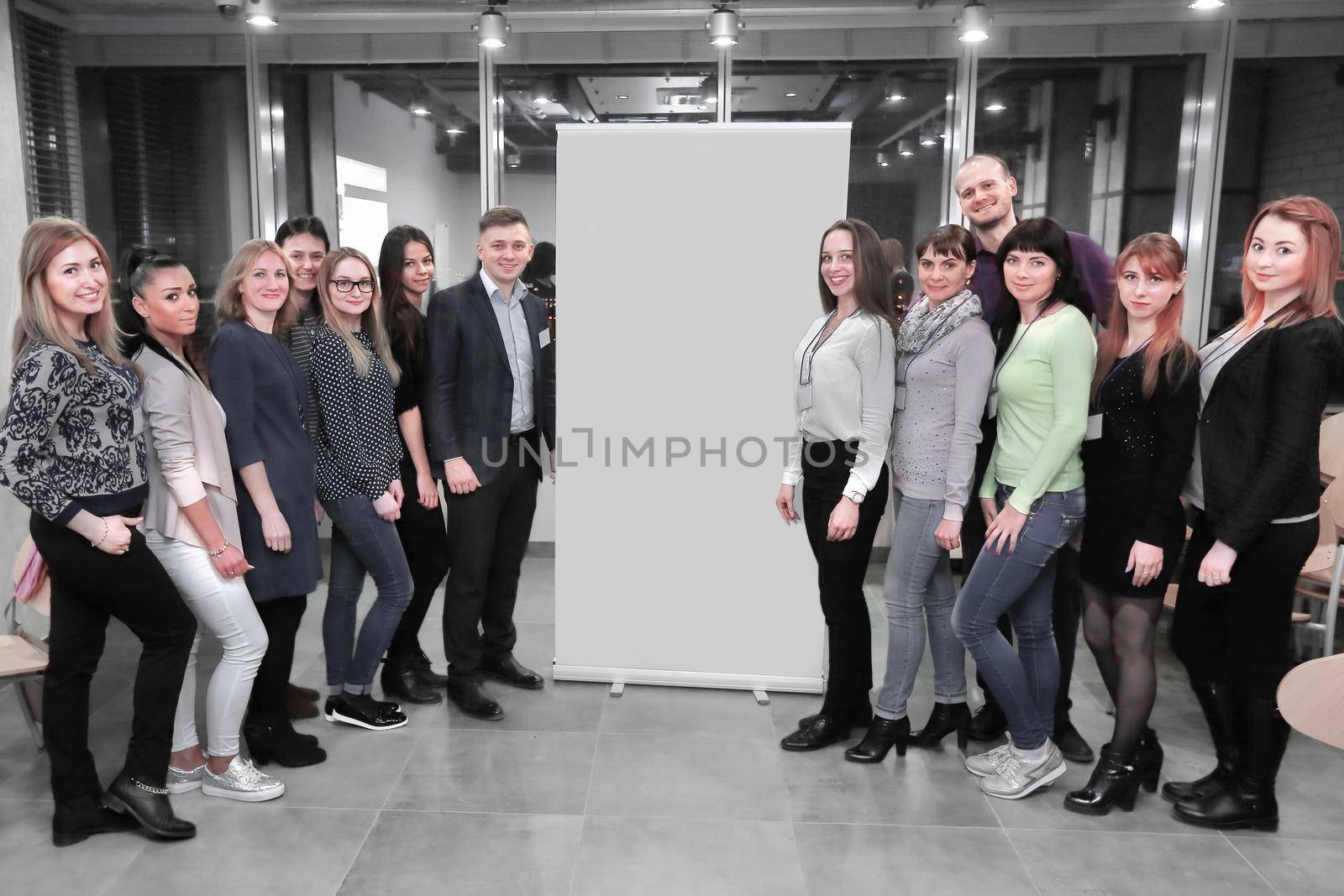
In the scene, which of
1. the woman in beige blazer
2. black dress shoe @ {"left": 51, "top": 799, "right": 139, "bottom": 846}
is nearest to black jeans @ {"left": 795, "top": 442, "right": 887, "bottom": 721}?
the woman in beige blazer

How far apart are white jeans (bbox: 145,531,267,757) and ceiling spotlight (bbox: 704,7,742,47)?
3.67 meters

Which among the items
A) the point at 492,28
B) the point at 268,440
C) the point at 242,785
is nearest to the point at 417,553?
the point at 268,440

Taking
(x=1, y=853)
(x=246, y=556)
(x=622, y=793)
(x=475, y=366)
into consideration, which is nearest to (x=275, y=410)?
(x=246, y=556)

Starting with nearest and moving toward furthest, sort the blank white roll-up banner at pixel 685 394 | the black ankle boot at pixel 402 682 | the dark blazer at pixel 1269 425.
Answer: the dark blazer at pixel 1269 425
the blank white roll-up banner at pixel 685 394
the black ankle boot at pixel 402 682

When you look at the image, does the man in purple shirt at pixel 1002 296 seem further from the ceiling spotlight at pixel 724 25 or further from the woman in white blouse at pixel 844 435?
the ceiling spotlight at pixel 724 25

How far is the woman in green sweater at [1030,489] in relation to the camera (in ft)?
7.70

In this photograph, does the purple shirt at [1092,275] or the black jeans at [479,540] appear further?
the black jeans at [479,540]

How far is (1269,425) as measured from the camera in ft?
7.29

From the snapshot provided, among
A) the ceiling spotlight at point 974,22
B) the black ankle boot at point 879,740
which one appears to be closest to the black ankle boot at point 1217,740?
the black ankle boot at point 879,740

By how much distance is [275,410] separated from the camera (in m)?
2.56

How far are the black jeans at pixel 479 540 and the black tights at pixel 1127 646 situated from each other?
180 cm

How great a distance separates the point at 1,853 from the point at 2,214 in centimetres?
275

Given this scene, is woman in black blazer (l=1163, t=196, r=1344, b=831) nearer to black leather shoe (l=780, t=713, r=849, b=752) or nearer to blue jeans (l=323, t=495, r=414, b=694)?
black leather shoe (l=780, t=713, r=849, b=752)

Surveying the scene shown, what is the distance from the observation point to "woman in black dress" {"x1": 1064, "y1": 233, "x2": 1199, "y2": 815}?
2.30m
